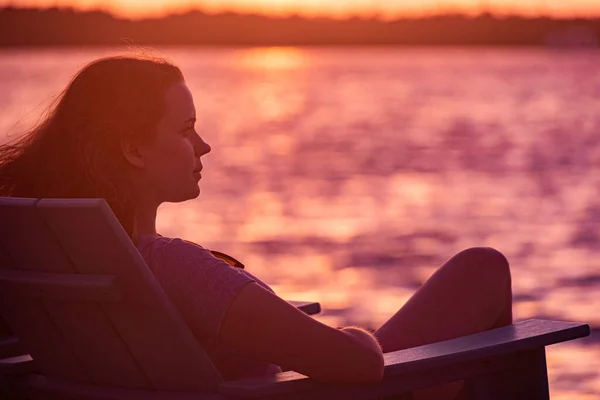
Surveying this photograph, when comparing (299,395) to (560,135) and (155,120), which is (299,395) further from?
(560,135)

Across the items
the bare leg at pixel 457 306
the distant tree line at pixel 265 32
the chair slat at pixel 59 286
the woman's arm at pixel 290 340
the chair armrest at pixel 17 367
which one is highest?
the distant tree line at pixel 265 32

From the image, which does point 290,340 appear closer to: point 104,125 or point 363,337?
point 363,337

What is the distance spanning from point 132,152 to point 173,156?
0.32 ft

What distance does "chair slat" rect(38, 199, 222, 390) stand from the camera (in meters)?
2.87

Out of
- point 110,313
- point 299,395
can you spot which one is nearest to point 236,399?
point 299,395

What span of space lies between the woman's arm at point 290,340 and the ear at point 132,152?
1.43 feet

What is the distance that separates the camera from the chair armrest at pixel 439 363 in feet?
9.55

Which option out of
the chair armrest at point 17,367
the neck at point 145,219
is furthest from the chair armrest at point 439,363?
the chair armrest at point 17,367

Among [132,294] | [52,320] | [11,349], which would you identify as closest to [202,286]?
[132,294]

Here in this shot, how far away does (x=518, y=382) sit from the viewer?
134 inches

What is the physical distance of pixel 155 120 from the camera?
123 inches

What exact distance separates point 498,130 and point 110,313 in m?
29.9

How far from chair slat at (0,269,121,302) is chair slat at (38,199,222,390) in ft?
0.08

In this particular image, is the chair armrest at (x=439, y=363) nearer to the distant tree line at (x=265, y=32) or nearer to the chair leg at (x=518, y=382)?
the chair leg at (x=518, y=382)
